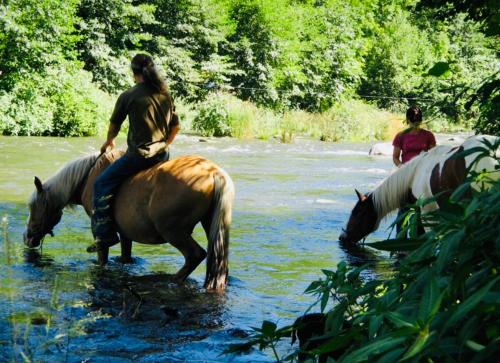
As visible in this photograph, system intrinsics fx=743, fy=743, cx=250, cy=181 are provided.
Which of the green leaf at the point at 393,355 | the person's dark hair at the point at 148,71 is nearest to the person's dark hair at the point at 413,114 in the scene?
the person's dark hair at the point at 148,71

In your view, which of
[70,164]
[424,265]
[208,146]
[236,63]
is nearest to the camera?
[424,265]

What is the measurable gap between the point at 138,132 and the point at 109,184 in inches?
22.6

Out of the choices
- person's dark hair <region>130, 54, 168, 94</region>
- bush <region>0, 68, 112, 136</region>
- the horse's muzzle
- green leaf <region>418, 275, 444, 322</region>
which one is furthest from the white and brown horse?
bush <region>0, 68, 112, 136</region>

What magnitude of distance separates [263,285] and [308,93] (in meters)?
43.9

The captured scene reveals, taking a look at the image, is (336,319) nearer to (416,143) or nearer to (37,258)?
(37,258)

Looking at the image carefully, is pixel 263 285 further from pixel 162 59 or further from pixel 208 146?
pixel 162 59

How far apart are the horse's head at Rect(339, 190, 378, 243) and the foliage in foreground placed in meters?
6.29

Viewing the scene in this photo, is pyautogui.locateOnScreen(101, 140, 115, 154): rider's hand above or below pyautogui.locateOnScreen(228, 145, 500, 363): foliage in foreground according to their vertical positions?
below

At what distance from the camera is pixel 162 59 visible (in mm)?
43688

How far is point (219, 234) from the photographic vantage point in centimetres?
663

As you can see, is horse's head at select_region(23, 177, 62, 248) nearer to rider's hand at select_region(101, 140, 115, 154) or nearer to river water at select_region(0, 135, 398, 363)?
river water at select_region(0, 135, 398, 363)

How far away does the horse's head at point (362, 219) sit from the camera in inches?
351

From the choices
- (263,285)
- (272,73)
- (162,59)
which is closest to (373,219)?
(263,285)

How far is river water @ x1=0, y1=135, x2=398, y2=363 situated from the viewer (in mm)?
4750
